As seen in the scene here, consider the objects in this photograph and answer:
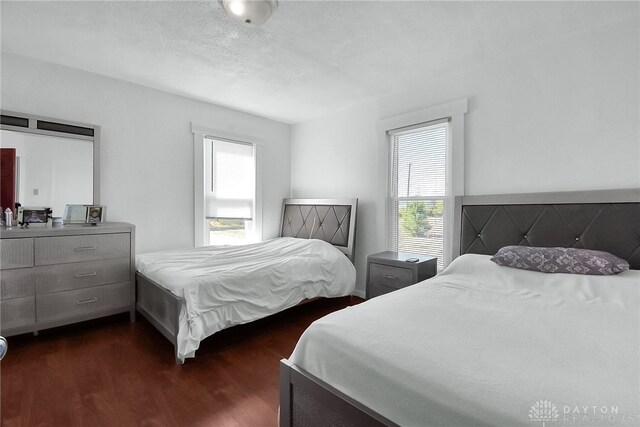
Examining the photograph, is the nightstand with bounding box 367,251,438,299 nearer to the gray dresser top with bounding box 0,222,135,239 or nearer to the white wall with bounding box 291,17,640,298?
the white wall with bounding box 291,17,640,298

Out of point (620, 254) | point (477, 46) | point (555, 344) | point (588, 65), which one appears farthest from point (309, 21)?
point (620, 254)

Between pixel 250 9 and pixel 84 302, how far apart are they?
2740 millimetres

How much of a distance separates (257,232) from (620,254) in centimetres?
372

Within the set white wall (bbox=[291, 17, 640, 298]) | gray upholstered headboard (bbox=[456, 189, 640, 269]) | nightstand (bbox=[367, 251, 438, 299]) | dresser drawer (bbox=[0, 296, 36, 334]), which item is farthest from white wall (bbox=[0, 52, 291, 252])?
gray upholstered headboard (bbox=[456, 189, 640, 269])

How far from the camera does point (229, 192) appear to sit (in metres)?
4.12

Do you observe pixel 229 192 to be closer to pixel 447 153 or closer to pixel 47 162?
pixel 47 162

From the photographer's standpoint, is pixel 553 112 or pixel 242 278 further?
pixel 242 278

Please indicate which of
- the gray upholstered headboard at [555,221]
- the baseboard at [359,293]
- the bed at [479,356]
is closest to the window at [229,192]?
the baseboard at [359,293]

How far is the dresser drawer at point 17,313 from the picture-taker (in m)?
2.30

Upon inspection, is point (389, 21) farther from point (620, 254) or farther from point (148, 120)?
point (148, 120)

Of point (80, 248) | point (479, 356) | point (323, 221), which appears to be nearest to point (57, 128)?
point (80, 248)

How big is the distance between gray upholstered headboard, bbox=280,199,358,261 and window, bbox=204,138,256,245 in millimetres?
547

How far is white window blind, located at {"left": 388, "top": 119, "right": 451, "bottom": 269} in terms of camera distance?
123 inches

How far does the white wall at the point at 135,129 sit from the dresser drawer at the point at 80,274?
1.67 ft
